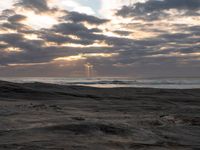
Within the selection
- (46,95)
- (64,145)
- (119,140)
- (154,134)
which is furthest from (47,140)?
(46,95)

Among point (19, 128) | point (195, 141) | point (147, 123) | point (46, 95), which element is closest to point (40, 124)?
point (19, 128)

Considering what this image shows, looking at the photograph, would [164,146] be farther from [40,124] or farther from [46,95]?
[46,95]

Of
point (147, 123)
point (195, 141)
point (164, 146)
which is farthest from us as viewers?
point (147, 123)

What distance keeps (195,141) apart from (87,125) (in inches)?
68.3

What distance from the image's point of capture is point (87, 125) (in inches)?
204

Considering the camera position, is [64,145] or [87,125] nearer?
[64,145]

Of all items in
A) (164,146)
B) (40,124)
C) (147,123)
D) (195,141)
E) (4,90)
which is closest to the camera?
(164,146)

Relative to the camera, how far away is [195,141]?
4.77 metres

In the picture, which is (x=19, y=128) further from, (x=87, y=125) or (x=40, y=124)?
(x=87, y=125)

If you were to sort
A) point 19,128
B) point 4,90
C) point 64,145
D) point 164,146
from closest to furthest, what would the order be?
point 64,145 → point 164,146 → point 19,128 → point 4,90

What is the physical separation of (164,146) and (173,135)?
0.84 metres

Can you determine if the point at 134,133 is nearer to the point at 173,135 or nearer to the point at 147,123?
the point at 173,135

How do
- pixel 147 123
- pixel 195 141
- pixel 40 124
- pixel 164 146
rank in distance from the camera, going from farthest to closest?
pixel 147 123 < pixel 40 124 < pixel 195 141 < pixel 164 146

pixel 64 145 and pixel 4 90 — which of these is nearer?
pixel 64 145
